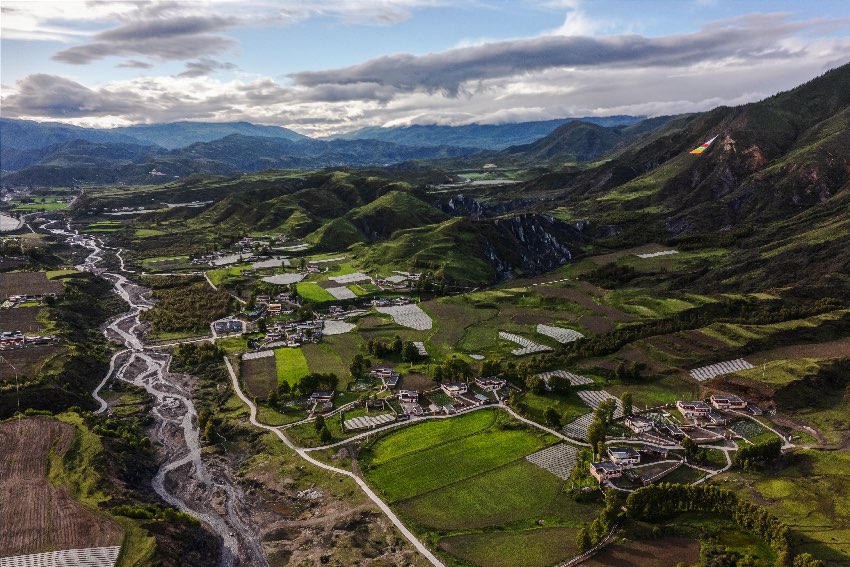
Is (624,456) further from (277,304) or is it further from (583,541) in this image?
(277,304)

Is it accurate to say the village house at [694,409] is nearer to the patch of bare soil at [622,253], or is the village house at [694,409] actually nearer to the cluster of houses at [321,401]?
the cluster of houses at [321,401]

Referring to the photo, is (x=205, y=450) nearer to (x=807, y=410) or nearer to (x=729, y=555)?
(x=729, y=555)

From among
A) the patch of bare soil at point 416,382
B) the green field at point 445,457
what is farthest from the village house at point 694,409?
the patch of bare soil at point 416,382

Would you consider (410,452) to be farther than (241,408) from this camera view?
No

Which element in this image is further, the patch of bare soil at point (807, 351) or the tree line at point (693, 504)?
the patch of bare soil at point (807, 351)

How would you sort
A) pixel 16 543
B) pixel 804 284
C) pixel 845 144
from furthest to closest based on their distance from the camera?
1. pixel 845 144
2. pixel 804 284
3. pixel 16 543

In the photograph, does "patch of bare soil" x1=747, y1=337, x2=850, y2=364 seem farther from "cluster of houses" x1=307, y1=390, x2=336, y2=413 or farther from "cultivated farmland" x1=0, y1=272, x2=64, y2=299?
"cultivated farmland" x1=0, y1=272, x2=64, y2=299

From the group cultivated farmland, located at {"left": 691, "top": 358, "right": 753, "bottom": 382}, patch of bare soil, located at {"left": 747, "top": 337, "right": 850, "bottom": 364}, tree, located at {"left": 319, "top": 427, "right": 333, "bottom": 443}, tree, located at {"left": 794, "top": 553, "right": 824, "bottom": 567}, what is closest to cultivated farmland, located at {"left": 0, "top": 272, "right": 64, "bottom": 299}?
tree, located at {"left": 319, "top": 427, "right": 333, "bottom": 443}

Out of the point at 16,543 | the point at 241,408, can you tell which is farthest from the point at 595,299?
the point at 16,543
